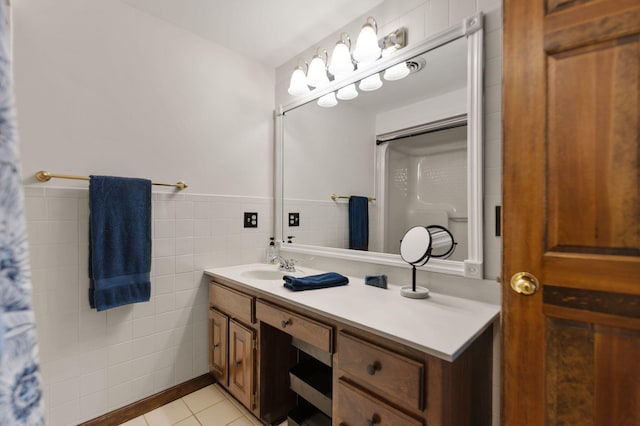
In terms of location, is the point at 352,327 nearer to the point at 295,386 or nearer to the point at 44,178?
the point at 295,386

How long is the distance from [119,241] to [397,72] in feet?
5.71

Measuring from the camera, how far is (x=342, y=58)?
1767 millimetres

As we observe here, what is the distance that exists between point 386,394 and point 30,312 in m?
0.98

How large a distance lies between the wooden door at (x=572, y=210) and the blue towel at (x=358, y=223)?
883 mm

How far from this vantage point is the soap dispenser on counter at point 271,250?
88.7 inches

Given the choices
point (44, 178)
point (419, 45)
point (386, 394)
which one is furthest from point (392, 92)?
point (44, 178)

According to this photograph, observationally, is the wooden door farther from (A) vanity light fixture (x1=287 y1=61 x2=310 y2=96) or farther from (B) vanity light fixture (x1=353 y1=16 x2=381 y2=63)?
(A) vanity light fixture (x1=287 y1=61 x2=310 y2=96)

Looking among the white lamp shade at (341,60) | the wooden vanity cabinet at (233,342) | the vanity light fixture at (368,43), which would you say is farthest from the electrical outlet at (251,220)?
the vanity light fixture at (368,43)

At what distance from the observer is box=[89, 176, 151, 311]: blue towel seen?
4.93ft

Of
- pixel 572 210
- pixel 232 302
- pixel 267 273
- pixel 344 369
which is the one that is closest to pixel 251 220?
pixel 267 273

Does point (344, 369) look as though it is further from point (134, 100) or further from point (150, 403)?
point (134, 100)

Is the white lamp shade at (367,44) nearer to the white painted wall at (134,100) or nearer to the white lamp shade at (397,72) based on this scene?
the white lamp shade at (397,72)

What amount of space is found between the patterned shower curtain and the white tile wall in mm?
1456

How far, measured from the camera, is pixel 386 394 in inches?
38.7
